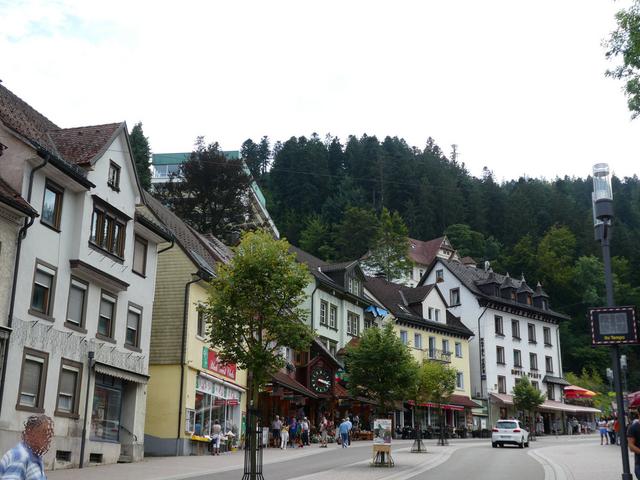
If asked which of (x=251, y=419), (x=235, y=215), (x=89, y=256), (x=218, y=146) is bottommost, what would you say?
(x=251, y=419)

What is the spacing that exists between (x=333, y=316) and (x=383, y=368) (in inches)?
823

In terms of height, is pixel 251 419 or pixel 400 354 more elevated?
pixel 400 354

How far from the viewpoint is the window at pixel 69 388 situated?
23.1 metres

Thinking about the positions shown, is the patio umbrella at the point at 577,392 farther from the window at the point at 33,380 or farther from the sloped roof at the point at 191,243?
the window at the point at 33,380

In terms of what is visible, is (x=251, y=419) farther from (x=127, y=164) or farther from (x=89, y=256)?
(x=127, y=164)

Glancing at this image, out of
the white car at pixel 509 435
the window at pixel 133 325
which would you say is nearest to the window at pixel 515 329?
the white car at pixel 509 435

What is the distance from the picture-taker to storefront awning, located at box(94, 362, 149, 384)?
24.9m

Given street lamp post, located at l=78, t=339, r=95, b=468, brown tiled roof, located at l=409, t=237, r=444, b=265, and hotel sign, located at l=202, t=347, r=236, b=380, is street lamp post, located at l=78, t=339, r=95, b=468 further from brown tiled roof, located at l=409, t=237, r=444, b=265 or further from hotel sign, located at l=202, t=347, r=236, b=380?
brown tiled roof, located at l=409, t=237, r=444, b=265

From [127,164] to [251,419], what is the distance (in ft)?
44.9

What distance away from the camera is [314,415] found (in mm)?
45656

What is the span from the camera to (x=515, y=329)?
68.1m

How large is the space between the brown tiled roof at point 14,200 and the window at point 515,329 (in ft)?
178

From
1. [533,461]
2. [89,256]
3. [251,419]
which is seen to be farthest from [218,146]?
[251,419]

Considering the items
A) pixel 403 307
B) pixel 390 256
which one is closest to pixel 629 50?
pixel 403 307
